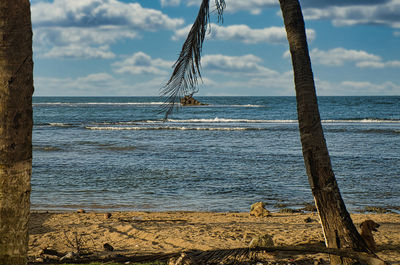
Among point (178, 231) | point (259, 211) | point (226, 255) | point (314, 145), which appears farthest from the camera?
point (259, 211)

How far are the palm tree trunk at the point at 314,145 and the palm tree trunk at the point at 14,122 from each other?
2801 mm

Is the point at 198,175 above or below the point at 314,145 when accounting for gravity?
below

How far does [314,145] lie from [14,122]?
3066 mm

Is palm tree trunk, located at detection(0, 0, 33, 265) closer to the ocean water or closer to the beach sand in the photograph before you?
the beach sand

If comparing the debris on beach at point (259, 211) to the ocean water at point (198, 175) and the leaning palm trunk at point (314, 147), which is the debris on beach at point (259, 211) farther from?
the leaning palm trunk at point (314, 147)

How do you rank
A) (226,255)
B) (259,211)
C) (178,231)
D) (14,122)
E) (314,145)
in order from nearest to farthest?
(14,122) → (314,145) → (226,255) → (178,231) → (259,211)

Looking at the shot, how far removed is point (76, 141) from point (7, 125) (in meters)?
22.6

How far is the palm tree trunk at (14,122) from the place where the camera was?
3.13 metres

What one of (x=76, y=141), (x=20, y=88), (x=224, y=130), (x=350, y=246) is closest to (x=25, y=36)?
(x=20, y=88)

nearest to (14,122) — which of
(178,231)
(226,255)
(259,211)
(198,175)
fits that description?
(226,255)

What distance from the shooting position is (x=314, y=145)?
4766 mm

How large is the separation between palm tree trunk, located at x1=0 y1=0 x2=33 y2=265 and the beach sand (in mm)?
3117

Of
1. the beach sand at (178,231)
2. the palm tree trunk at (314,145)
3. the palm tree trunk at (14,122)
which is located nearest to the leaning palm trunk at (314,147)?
the palm tree trunk at (314,145)

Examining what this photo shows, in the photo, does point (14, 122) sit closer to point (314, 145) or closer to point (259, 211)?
point (314, 145)
